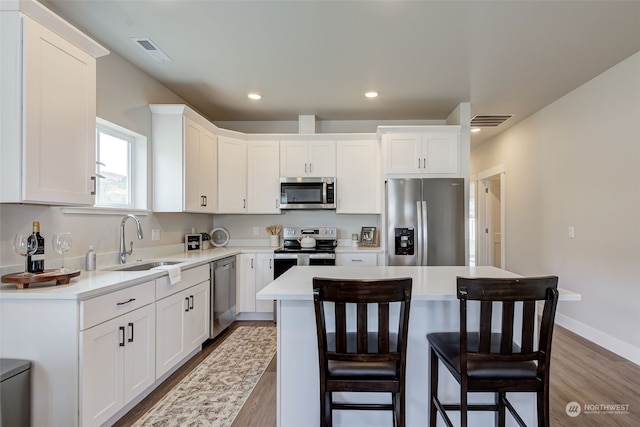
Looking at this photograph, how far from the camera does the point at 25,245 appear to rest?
72.2 inches

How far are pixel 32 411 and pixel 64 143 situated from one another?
1.43 meters

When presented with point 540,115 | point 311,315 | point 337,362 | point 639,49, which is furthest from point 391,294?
point 540,115

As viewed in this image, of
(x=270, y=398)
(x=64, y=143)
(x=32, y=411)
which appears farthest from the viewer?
(x=270, y=398)

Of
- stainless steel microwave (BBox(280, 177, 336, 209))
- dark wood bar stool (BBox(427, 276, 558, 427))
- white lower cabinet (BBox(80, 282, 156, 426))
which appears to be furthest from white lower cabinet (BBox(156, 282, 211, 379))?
dark wood bar stool (BBox(427, 276, 558, 427))

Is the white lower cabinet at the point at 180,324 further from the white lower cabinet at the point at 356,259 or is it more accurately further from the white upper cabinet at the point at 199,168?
the white lower cabinet at the point at 356,259

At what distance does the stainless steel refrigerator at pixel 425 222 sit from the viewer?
374 cm

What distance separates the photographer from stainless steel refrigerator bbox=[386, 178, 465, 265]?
3.74 m

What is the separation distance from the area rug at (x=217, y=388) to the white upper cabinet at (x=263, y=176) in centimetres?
172

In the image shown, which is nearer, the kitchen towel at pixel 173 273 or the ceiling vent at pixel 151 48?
the kitchen towel at pixel 173 273

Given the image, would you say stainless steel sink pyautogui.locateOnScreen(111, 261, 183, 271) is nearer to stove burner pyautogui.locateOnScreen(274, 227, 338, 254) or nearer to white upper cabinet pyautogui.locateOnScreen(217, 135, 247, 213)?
white upper cabinet pyautogui.locateOnScreen(217, 135, 247, 213)

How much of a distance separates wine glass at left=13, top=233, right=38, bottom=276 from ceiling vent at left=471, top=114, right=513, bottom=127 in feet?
16.1

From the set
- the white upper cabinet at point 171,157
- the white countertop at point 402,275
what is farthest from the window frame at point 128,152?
the white countertop at point 402,275

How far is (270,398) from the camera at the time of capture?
7.58ft

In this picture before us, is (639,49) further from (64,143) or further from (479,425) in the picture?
(64,143)
